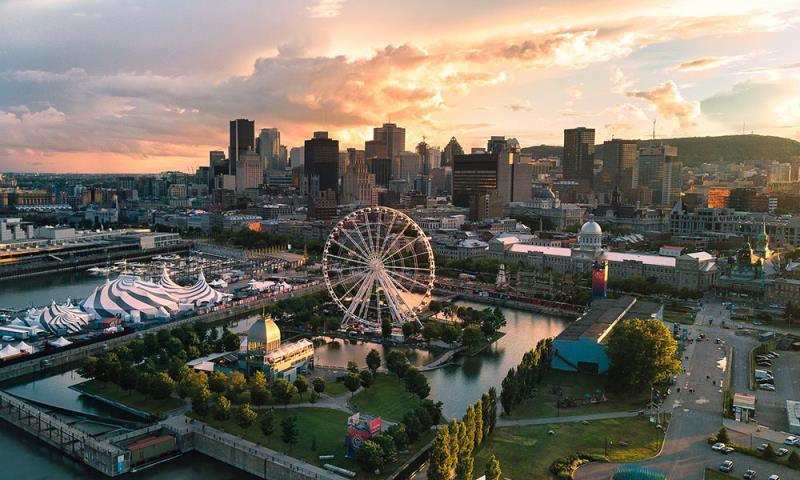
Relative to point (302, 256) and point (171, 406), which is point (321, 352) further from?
point (302, 256)

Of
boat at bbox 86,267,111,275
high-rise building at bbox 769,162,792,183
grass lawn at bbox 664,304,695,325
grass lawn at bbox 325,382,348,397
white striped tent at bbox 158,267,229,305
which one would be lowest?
grass lawn at bbox 325,382,348,397

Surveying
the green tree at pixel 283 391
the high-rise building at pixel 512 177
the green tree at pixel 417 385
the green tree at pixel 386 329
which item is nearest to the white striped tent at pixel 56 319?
the green tree at pixel 283 391

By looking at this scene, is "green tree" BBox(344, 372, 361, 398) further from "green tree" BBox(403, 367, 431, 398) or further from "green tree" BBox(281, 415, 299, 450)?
"green tree" BBox(281, 415, 299, 450)

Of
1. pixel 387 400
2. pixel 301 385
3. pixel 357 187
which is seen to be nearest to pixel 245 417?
pixel 301 385

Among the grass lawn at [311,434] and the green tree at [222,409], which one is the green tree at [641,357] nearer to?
the grass lawn at [311,434]

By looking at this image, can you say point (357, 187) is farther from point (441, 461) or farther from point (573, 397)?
point (441, 461)

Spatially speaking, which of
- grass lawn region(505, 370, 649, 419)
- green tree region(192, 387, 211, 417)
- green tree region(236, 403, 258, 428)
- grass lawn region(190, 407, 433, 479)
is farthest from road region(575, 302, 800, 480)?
green tree region(192, 387, 211, 417)

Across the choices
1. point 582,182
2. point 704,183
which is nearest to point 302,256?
point 582,182
